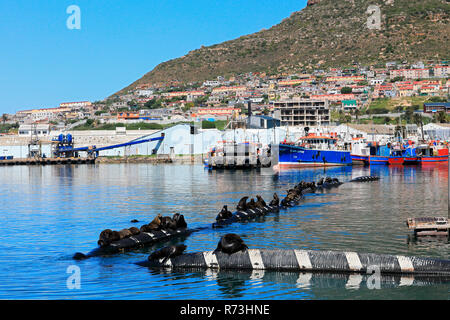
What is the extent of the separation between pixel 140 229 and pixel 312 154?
230 ft

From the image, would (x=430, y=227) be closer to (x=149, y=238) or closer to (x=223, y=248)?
(x=223, y=248)

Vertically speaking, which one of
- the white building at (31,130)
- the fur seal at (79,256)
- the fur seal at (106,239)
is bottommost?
the fur seal at (79,256)

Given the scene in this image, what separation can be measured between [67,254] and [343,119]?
527ft

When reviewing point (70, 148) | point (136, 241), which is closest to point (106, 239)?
point (136, 241)

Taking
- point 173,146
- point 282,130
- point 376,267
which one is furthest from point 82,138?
point 376,267

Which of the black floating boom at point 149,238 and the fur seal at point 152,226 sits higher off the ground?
the fur seal at point 152,226

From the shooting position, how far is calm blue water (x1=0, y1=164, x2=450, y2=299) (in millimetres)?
15656

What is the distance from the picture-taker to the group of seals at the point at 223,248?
1795cm

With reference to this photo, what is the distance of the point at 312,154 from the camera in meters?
90.7

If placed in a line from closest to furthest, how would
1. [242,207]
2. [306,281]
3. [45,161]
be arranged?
1. [306,281]
2. [242,207]
3. [45,161]

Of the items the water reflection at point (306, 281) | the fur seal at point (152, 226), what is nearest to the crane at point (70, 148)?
the fur seal at point (152, 226)

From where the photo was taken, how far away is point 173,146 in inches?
5098

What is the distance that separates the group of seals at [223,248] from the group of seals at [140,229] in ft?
9.39

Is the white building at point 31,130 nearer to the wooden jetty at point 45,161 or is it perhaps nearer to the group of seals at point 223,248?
the wooden jetty at point 45,161
